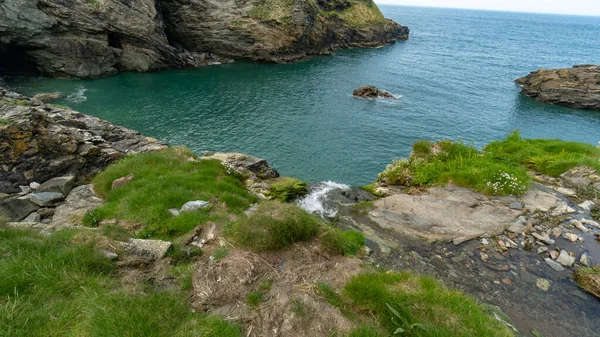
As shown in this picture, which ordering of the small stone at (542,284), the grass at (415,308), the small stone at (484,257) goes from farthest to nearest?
1. the small stone at (484,257)
2. the small stone at (542,284)
3. the grass at (415,308)

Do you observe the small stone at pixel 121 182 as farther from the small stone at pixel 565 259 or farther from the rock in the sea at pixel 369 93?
the rock in the sea at pixel 369 93

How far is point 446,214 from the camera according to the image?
13.3m

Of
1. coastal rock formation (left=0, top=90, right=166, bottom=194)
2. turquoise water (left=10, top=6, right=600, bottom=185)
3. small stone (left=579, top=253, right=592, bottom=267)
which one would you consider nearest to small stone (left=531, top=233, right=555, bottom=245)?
small stone (left=579, top=253, right=592, bottom=267)

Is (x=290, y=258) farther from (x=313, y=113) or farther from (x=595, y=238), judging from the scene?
(x=313, y=113)

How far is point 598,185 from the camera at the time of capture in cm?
1527

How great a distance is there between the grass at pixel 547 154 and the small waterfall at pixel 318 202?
10.5 meters

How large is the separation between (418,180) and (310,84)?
42112 millimetres

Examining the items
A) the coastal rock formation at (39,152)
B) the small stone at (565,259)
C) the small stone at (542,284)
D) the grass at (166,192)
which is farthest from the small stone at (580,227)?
the coastal rock formation at (39,152)

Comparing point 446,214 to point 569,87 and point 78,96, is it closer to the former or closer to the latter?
point 78,96

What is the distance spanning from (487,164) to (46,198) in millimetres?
21004

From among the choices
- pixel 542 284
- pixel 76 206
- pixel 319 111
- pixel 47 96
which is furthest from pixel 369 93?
pixel 47 96

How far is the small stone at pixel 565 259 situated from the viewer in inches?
397

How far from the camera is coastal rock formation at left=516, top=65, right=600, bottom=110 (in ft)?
167

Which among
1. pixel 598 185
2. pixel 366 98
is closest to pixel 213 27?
pixel 366 98
